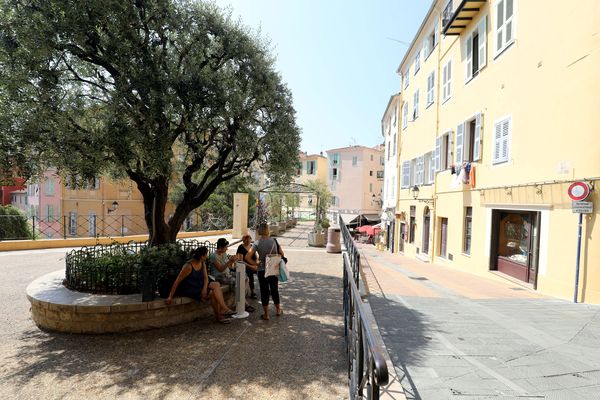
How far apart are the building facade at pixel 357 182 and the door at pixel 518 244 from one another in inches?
1477

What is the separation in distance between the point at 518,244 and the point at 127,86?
10.3m

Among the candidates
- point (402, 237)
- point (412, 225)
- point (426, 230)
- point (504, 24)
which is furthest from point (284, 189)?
point (402, 237)

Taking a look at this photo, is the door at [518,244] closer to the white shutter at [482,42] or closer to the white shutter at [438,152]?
the white shutter at [438,152]

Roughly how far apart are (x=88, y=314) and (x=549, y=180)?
9513mm

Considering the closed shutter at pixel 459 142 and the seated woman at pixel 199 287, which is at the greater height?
the closed shutter at pixel 459 142

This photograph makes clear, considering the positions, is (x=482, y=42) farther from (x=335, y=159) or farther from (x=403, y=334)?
(x=335, y=159)

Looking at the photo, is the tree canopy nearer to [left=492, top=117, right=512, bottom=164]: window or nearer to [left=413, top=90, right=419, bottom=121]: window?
[left=492, top=117, right=512, bottom=164]: window

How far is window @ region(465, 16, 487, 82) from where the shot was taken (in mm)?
11035

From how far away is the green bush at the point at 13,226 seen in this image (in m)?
17.1

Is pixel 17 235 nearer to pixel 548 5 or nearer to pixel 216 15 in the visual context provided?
pixel 216 15

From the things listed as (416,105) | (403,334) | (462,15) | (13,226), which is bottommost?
(13,226)

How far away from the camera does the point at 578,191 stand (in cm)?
652

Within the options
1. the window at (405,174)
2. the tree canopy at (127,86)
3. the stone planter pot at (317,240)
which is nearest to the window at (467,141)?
the window at (405,174)

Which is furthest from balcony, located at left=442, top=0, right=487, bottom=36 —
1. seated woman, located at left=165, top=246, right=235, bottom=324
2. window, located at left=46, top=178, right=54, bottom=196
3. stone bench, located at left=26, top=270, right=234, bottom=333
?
window, located at left=46, top=178, right=54, bottom=196
